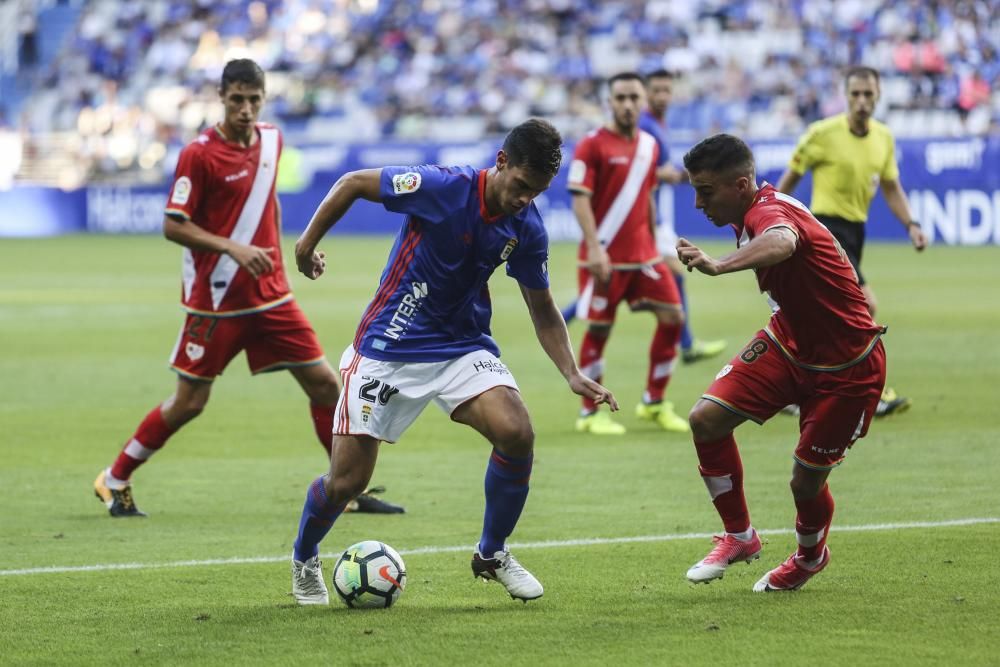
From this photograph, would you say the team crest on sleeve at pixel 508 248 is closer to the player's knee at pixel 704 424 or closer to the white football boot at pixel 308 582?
the player's knee at pixel 704 424

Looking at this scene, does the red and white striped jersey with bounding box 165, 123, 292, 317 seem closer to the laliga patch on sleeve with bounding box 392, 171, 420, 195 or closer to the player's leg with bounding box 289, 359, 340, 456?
the player's leg with bounding box 289, 359, 340, 456

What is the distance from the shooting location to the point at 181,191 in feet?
28.9

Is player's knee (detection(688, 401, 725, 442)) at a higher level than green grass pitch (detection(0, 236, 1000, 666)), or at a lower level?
higher

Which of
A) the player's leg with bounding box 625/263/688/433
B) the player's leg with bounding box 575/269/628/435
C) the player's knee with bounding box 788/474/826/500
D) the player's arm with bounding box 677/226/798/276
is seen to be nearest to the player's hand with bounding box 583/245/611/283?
the player's leg with bounding box 575/269/628/435

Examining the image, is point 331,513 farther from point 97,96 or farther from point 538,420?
point 97,96

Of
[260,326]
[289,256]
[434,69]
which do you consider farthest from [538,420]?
[434,69]

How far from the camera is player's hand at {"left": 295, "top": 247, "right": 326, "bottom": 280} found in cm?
647

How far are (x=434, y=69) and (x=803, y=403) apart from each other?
3554 centimetres

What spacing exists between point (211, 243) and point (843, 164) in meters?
5.47

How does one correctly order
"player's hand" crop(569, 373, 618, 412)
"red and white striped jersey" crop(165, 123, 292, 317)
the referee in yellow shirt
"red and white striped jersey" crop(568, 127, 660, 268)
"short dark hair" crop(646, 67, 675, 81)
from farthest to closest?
"short dark hair" crop(646, 67, 675, 81)
"red and white striped jersey" crop(568, 127, 660, 268)
the referee in yellow shirt
"red and white striped jersey" crop(165, 123, 292, 317)
"player's hand" crop(569, 373, 618, 412)

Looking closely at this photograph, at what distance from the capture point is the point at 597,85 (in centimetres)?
3794

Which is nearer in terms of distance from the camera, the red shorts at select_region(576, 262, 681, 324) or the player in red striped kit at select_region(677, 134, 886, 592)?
the player in red striped kit at select_region(677, 134, 886, 592)

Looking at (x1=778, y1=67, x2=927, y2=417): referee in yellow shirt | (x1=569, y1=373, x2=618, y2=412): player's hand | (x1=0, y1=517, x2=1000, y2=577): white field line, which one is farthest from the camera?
(x1=778, y1=67, x2=927, y2=417): referee in yellow shirt

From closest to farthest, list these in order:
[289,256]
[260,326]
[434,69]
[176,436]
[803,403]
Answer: [803,403], [260,326], [176,436], [289,256], [434,69]
